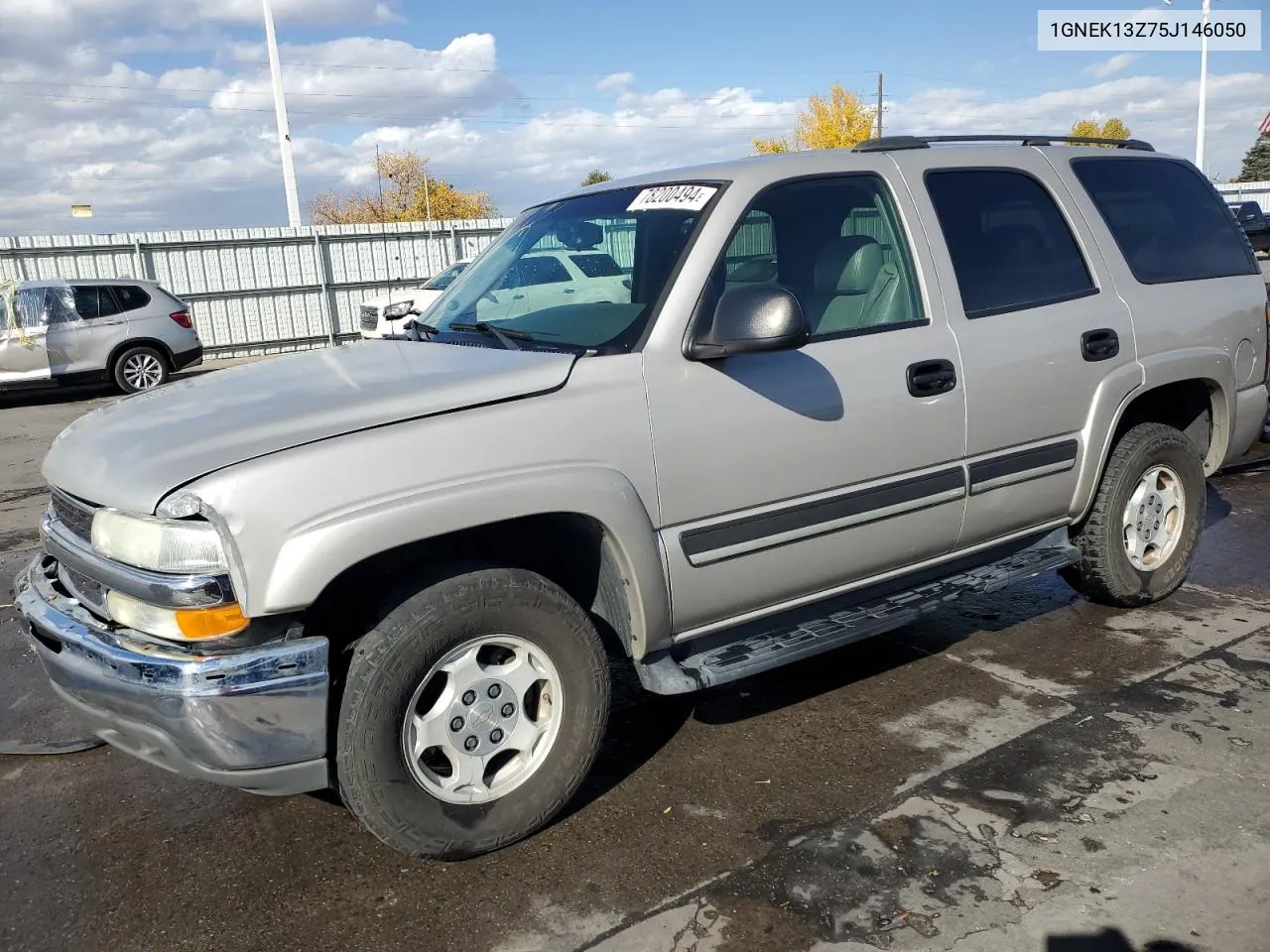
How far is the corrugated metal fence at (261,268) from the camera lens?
1908 cm

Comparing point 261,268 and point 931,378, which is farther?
point 261,268

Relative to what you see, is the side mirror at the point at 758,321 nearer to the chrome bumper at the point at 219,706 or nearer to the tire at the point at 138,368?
the chrome bumper at the point at 219,706

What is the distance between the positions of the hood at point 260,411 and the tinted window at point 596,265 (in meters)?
0.50

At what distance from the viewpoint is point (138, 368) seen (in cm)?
1512

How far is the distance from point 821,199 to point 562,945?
2.52 metres

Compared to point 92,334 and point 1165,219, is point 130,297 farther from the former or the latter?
point 1165,219

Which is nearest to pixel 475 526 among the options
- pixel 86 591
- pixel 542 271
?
pixel 86 591

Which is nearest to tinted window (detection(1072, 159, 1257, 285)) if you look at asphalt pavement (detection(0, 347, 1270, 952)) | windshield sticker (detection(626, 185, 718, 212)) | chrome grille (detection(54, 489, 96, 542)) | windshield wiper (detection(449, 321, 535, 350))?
asphalt pavement (detection(0, 347, 1270, 952))

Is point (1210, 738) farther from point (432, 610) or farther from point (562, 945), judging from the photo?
point (432, 610)

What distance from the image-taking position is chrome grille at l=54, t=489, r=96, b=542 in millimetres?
2906

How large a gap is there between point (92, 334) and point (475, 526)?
13.9 metres

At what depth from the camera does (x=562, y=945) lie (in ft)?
8.64

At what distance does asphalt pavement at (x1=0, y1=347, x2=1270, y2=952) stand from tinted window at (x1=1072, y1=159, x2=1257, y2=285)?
1632 mm

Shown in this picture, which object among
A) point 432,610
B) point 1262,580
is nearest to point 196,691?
point 432,610
